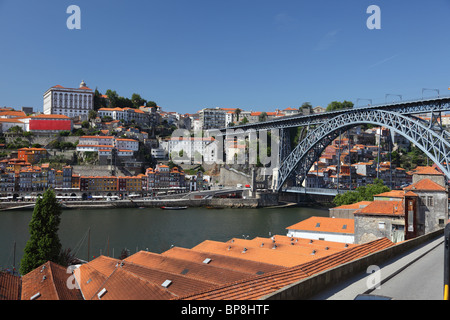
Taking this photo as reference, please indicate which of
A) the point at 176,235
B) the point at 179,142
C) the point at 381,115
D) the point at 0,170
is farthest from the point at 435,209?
the point at 179,142

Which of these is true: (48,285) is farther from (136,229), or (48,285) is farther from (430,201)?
(136,229)

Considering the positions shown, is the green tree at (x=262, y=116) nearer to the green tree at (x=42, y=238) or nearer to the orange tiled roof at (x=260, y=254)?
the orange tiled roof at (x=260, y=254)

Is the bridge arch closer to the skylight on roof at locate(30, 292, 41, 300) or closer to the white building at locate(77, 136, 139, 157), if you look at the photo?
the white building at locate(77, 136, 139, 157)

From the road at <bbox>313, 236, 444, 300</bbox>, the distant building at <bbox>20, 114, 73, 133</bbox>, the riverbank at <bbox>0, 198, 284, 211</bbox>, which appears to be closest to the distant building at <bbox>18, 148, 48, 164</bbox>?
the distant building at <bbox>20, 114, 73, 133</bbox>

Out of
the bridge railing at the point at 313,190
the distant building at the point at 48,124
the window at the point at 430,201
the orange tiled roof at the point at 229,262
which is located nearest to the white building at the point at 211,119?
the distant building at the point at 48,124

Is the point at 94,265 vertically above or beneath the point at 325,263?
beneath

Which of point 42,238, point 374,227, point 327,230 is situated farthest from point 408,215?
point 42,238
